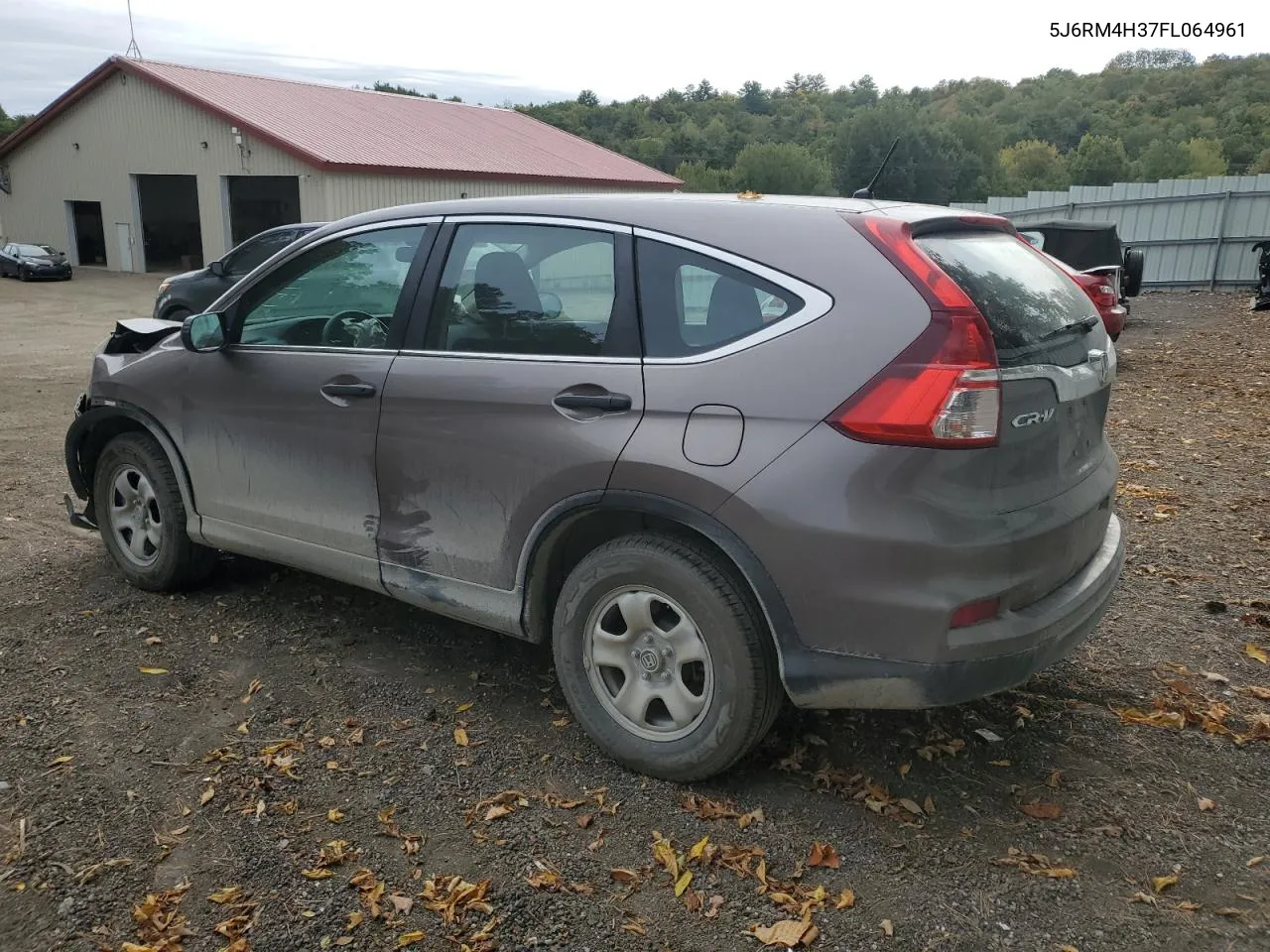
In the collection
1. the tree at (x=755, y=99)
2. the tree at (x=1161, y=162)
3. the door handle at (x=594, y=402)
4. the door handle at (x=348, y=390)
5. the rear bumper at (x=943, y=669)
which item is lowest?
the rear bumper at (x=943, y=669)

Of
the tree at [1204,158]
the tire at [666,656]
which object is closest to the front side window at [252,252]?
the tire at [666,656]

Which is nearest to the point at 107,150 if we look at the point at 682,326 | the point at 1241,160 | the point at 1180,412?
the point at 1180,412

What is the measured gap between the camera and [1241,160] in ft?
159

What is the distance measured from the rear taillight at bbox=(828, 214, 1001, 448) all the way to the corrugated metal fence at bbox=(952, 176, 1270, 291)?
19.1m

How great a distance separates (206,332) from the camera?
4285 millimetres

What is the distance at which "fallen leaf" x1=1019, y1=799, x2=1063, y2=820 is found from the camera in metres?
3.12

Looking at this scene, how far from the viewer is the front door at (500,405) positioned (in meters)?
3.23

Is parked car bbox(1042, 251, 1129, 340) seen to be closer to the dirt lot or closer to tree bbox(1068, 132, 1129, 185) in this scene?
the dirt lot

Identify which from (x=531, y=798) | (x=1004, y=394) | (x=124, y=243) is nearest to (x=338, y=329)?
(x=531, y=798)

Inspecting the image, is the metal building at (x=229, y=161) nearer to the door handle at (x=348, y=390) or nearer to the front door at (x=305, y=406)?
the front door at (x=305, y=406)

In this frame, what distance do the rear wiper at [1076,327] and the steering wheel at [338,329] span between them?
2.41 metres

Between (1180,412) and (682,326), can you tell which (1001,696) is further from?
(1180,412)

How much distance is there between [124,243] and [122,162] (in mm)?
2561

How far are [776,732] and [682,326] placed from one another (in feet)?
4.83
